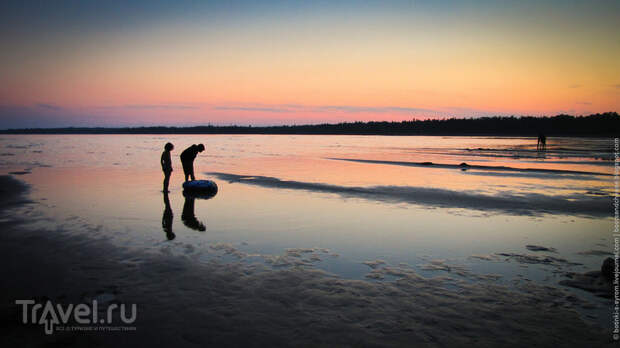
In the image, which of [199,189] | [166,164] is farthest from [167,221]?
[166,164]

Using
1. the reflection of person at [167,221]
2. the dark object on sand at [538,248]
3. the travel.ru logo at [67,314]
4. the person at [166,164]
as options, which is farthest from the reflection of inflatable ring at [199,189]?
the dark object on sand at [538,248]

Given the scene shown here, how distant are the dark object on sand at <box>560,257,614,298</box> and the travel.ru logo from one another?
7.03 meters

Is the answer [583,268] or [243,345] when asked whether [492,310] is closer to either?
[583,268]

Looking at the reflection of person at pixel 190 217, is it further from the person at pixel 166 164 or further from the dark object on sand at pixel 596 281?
the dark object on sand at pixel 596 281

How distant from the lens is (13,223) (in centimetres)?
1002

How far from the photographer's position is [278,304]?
5.38 m

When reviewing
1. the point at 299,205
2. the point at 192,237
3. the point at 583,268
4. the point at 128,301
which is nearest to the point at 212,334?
the point at 128,301

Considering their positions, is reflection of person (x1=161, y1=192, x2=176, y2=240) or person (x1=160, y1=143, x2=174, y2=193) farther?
person (x1=160, y1=143, x2=174, y2=193)

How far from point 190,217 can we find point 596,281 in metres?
9.94

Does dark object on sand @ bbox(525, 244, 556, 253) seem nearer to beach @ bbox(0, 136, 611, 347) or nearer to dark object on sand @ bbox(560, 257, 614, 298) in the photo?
beach @ bbox(0, 136, 611, 347)

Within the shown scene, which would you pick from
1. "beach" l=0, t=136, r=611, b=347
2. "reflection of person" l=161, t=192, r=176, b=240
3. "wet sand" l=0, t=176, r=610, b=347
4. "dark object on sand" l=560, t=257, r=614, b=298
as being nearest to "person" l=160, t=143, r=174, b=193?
"beach" l=0, t=136, r=611, b=347

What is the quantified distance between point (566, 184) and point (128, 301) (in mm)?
20177

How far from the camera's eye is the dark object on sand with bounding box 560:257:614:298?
589 cm

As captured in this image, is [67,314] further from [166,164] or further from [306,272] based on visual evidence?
[166,164]
